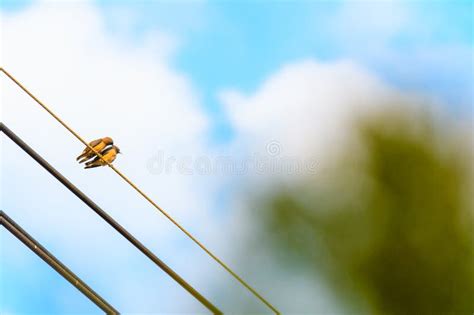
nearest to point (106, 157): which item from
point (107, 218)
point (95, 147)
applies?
point (95, 147)

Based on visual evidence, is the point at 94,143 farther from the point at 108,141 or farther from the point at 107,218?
the point at 107,218

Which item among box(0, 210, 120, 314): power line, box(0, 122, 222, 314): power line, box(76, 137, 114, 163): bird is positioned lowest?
box(0, 210, 120, 314): power line

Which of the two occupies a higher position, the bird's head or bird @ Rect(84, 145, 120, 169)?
the bird's head

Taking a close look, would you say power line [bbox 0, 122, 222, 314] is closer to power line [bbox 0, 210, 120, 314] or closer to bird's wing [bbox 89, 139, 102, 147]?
power line [bbox 0, 210, 120, 314]

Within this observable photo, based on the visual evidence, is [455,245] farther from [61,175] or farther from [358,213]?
[61,175]

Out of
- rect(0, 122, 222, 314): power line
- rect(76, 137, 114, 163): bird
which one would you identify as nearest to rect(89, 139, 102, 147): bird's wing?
rect(76, 137, 114, 163): bird

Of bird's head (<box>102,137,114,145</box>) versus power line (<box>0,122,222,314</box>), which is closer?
power line (<box>0,122,222,314</box>)

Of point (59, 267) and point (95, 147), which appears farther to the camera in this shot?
point (95, 147)
